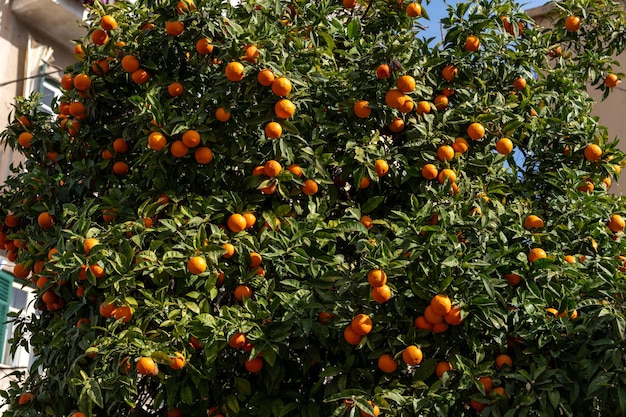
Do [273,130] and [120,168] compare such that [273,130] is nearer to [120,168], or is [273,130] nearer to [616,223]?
[120,168]

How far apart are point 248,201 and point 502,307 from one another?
1346mm

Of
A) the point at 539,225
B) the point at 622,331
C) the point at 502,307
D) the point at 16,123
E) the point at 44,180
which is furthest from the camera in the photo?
the point at 16,123

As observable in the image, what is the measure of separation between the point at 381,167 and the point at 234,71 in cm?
86

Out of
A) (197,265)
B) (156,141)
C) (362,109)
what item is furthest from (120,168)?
(362,109)

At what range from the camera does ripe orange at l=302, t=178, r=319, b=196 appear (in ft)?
13.7

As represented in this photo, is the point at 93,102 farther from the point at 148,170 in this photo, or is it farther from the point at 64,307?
the point at 64,307

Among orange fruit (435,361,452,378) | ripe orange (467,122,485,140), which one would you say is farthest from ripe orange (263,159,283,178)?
orange fruit (435,361,452,378)

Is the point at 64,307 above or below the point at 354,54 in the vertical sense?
below

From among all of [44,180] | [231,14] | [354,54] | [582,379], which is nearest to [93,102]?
[44,180]

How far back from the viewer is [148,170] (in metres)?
4.25

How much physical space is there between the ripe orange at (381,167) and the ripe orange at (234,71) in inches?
31.2

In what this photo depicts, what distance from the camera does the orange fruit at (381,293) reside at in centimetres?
357

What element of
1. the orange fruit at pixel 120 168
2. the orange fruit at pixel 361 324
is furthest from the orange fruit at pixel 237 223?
the orange fruit at pixel 120 168

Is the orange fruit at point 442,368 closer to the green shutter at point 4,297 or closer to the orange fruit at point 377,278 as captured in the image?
the orange fruit at point 377,278
